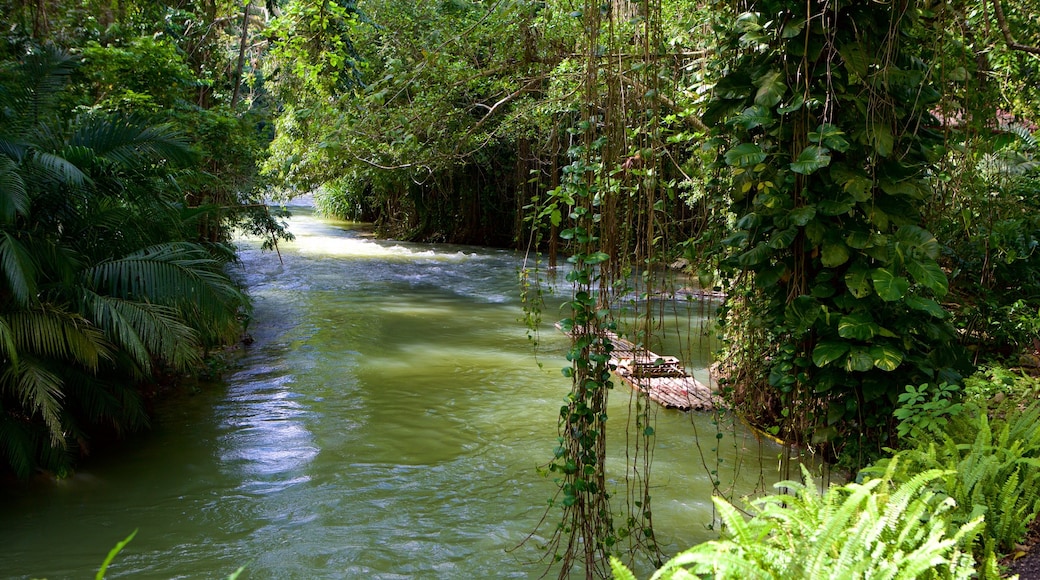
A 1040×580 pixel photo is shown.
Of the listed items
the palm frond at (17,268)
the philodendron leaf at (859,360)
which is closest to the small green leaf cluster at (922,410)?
the philodendron leaf at (859,360)

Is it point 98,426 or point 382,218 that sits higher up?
point 382,218

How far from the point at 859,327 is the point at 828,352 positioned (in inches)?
7.7

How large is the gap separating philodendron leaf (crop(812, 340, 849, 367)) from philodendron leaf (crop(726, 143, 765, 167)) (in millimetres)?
1022

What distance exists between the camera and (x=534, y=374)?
9.43 metres

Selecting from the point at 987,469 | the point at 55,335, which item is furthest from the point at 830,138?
the point at 55,335

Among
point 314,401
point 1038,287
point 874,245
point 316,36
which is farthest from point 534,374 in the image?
point 874,245

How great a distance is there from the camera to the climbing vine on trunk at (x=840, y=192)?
384 centimetres

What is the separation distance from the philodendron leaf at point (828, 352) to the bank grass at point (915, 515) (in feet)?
1.61

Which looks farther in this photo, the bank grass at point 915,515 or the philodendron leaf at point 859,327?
the philodendron leaf at point 859,327

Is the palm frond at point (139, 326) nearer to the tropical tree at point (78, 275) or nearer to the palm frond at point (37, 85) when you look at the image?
the tropical tree at point (78, 275)

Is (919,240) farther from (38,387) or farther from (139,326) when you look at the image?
(38,387)

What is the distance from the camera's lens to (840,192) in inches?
155

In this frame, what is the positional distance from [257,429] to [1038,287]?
6752 millimetres

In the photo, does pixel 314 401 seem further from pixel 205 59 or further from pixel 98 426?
pixel 205 59
